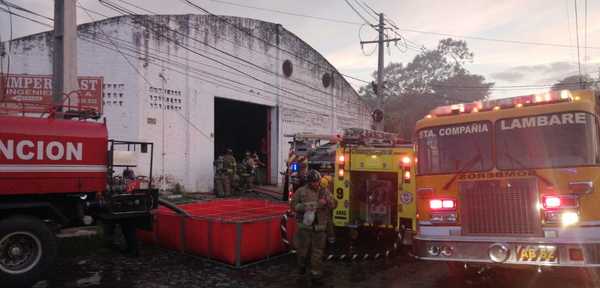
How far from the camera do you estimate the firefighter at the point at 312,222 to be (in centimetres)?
711

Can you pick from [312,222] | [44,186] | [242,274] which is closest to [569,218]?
[312,222]

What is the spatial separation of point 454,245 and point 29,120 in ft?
19.2

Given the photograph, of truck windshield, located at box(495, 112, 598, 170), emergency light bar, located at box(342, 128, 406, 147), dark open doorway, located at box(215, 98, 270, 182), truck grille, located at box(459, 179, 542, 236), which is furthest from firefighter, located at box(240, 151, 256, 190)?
truck windshield, located at box(495, 112, 598, 170)

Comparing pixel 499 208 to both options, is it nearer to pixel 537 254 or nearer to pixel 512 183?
pixel 512 183

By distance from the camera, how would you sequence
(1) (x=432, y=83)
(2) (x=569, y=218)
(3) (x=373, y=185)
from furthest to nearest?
(1) (x=432, y=83)
(3) (x=373, y=185)
(2) (x=569, y=218)

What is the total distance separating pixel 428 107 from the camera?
6156 centimetres

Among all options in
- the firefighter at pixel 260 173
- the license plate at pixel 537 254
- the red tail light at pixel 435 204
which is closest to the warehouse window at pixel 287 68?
the firefighter at pixel 260 173

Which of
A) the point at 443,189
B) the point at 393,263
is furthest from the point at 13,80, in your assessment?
the point at 443,189

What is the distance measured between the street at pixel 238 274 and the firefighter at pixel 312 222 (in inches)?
13.4

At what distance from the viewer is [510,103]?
21.4 feet

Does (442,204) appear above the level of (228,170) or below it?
below

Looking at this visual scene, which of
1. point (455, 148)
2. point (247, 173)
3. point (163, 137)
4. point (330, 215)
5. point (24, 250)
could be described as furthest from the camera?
point (247, 173)

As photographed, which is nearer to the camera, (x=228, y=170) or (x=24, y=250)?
(x=24, y=250)

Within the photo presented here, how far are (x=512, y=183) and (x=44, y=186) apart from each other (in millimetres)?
6165
